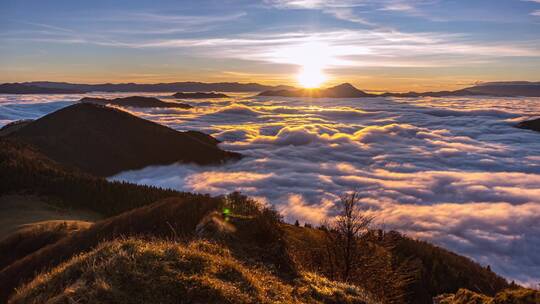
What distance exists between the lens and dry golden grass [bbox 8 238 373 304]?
7758mm

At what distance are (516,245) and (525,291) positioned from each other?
116170 millimetres

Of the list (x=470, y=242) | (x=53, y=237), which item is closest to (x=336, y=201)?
(x=470, y=242)

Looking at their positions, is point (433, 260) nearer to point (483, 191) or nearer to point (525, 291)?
point (525, 291)

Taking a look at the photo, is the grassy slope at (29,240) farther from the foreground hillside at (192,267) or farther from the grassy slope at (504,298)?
the grassy slope at (504,298)

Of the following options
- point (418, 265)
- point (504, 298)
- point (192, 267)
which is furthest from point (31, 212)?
point (504, 298)

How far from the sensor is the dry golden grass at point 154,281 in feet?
25.5

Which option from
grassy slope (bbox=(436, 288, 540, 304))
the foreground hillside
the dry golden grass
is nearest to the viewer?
the dry golden grass

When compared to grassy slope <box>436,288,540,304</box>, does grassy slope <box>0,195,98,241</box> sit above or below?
below

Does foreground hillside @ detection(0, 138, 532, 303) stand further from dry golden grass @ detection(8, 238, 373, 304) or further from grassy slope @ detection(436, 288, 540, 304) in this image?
grassy slope @ detection(436, 288, 540, 304)

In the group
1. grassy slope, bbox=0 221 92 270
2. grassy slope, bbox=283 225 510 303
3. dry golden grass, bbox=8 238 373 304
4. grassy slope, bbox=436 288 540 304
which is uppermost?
dry golden grass, bbox=8 238 373 304

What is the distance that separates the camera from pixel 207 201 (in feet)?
135

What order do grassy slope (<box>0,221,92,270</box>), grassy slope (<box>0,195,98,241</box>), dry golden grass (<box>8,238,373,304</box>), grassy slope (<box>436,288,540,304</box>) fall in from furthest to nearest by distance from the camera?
1. grassy slope (<box>0,195,98,241</box>)
2. grassy slope (<box>0,221,92,270</box>)
3. grassy slope (<box>436,288,540,304</box>)
4. dry golden grass (<box>8,238,373,304</box>)

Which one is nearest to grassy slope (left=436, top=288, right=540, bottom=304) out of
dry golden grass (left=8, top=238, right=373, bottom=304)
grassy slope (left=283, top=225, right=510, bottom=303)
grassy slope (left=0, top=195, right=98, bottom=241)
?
dry golden grass (left=8, top=238, right=373, bottom=304)

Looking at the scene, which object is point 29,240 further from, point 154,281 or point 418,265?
point 418,265
